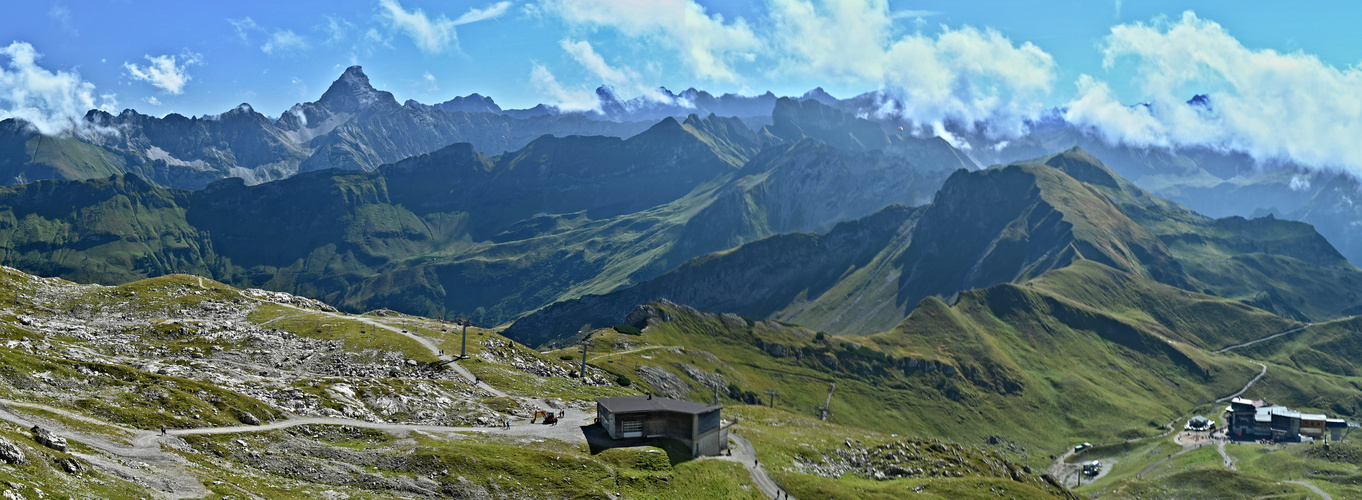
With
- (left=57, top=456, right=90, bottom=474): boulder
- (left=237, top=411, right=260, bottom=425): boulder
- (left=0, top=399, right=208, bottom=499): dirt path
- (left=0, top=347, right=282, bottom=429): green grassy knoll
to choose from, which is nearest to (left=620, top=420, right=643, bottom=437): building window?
(left=0, top=347, right=282, bottom=429): green grassy knoll

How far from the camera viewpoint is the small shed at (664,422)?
101 meters

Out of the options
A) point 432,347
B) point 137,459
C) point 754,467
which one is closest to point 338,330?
point 432,347

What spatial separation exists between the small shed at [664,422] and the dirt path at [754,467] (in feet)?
15.5

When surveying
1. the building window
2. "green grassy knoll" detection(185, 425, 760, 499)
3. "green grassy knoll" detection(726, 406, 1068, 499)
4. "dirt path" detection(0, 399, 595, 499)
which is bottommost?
"green grassy knoll" detection(726, 406, 1068, 499)

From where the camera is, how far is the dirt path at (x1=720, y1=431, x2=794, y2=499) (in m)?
99.8

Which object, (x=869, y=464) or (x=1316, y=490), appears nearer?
(x=869, y=464)

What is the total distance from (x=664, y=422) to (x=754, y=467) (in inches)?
514

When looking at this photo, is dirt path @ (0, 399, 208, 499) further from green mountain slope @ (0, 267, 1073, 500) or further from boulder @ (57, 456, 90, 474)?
boulder @ (57, 456, 90, 474)

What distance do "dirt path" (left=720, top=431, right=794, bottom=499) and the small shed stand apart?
15.5 feet

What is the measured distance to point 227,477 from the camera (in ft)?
231

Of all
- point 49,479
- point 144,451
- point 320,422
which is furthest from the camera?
point 320,422

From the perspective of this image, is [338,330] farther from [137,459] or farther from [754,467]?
[137,459]

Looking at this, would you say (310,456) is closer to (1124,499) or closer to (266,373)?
(266,373)

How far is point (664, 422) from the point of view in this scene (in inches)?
4008
